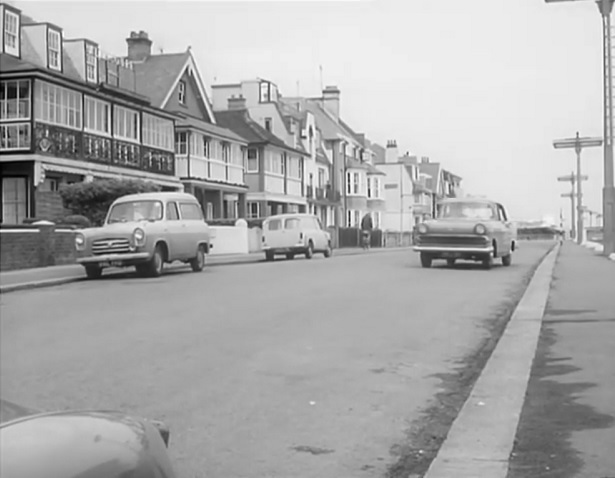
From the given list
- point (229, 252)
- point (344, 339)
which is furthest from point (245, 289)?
point (229, 252)

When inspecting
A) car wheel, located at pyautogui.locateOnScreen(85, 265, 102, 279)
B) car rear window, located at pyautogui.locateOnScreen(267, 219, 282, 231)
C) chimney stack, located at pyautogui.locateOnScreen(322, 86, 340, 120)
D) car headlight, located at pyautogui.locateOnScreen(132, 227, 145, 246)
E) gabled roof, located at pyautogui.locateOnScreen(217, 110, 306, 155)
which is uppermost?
chimney stack, located at pyautogui.locateOnScreen(322, 86, 340, 120)

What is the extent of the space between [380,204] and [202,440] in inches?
2994

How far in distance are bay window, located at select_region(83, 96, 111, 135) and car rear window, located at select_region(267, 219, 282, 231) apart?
8.00 meters

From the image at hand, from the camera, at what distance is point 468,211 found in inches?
891

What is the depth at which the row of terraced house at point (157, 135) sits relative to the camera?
94.9ft

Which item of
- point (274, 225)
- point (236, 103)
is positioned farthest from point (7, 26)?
point (236, 103)

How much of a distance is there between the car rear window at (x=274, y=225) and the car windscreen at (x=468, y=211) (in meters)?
9.17

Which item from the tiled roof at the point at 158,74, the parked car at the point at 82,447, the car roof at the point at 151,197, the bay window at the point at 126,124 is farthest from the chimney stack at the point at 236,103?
the parked car at the point at 82,447

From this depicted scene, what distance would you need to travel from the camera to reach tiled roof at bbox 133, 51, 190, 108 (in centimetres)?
4122

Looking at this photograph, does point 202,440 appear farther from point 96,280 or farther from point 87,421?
point 96,280

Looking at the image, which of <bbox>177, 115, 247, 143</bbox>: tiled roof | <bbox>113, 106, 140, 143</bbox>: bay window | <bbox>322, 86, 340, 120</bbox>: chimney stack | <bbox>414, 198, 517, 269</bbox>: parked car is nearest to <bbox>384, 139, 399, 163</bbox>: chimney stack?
<bbox>322, 86, 340, 120</bbox>: chimney stack

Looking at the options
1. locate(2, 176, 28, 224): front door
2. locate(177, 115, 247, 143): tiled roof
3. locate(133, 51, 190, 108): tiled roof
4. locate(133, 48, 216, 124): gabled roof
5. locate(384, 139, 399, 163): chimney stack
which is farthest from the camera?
locate(384, 139, 399, 163): chimney stack

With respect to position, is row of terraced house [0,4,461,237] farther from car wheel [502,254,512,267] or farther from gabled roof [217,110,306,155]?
car wheel [502,254,512,267]

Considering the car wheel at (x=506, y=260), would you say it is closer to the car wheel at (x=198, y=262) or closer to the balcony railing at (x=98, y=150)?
the car wheel at (x=198, y=262)
